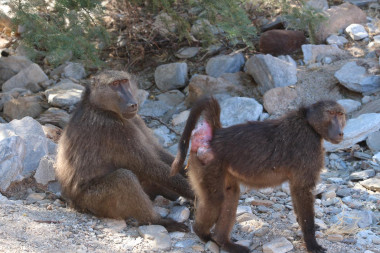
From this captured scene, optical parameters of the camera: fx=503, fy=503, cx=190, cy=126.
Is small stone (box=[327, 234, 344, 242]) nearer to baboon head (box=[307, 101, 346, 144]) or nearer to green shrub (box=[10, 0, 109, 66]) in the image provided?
baboon head (box=[307, 101, 346, 144])

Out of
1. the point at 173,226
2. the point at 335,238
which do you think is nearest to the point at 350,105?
the point at 335,238

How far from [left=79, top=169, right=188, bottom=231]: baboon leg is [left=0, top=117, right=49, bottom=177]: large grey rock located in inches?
40.7

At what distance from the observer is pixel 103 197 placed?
3.77m

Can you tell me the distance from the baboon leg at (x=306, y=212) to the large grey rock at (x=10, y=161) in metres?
2.40

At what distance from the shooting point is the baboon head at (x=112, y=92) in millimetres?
3898

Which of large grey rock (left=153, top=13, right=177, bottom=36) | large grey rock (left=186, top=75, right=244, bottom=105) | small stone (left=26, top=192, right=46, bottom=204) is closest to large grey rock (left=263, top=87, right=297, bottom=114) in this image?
large grey rock (left=186, top=75, right=244, bottom=105)

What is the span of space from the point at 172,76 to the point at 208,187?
3.99 m

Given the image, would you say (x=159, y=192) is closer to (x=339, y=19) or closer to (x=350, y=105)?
(x=350, y=105)

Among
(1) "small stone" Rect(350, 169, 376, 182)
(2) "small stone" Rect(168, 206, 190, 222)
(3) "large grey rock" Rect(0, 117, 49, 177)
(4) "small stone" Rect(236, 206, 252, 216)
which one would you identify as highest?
(3) "large grey rock" Rect(0, 117, 49, 177)

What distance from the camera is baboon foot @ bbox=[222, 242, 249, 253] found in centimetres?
342

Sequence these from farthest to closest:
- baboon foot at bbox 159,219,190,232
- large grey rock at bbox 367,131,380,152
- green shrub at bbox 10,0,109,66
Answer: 1. green shrub at bbox 10,0,109,66
2. large grey rock at bbox 367,131,380,152
3. baboon foot at bbox 159,219,190,232

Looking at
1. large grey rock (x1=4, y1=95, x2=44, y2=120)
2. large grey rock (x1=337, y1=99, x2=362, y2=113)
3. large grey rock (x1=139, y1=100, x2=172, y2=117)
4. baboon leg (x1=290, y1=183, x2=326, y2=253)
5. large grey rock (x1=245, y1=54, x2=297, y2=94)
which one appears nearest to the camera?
baboon leg (x1=290, y1=183, x2=326, y2=253)

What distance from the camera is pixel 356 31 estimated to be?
7.08 meters

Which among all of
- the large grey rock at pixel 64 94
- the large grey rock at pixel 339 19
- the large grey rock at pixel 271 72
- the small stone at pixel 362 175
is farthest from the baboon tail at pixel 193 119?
the large grey rock at pixel 339 19
